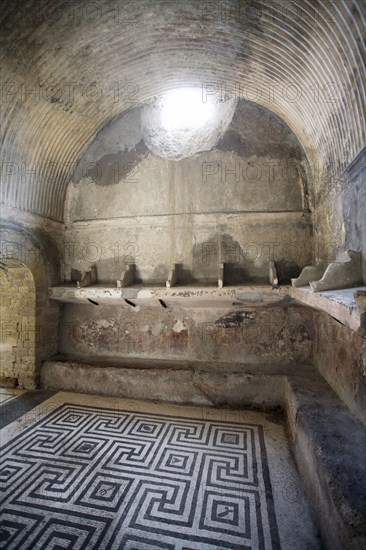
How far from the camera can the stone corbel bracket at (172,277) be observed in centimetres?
492

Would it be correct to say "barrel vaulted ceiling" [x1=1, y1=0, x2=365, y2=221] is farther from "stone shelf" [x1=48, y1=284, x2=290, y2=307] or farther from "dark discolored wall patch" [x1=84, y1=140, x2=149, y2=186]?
"stone shelf" [x1=48, y1=284, x2=290, y2=307]

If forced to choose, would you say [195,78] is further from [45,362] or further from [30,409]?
[30,409]

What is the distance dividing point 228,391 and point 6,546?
3133mm

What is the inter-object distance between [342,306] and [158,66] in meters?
4.23

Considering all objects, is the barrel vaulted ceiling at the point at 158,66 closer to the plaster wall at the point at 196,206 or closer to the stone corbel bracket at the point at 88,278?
the plaster wall at the point at 196,206

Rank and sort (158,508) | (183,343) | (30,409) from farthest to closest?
1. (183,343)
2. (30,409)
3. (158,508)

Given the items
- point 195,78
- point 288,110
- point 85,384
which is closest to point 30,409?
point 85,384

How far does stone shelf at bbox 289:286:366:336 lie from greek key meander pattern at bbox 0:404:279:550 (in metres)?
1.82

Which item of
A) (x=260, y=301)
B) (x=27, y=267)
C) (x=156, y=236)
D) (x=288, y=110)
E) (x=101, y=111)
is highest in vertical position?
(x=101, y=111)

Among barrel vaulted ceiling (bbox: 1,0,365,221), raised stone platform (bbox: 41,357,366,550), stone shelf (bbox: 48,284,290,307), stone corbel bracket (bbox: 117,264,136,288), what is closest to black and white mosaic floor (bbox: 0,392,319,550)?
raised stone platform (bbox: 41,357,366,550)

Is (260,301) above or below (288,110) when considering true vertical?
below

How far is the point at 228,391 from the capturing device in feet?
15.4

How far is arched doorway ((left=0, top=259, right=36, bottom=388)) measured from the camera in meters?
5.25

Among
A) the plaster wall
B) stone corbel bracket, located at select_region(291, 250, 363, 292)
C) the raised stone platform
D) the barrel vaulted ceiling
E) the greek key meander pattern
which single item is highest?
the barrel vaulted ceiling
